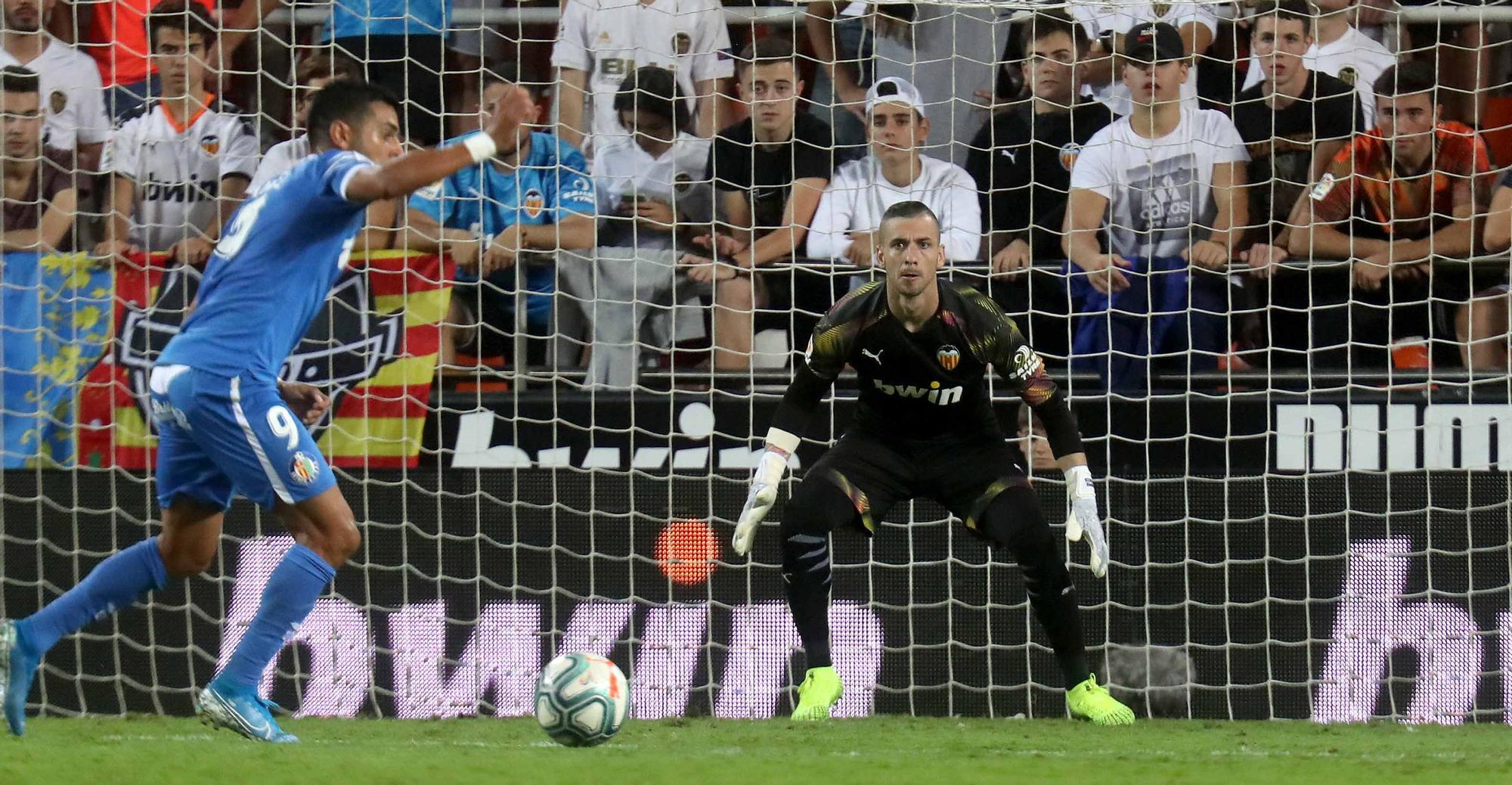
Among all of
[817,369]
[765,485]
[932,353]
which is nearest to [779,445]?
[765,485]

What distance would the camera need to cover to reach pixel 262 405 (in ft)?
15.3

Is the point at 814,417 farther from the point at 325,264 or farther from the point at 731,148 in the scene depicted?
the point at 325,264

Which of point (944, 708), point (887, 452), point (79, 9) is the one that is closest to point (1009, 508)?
point (887, 452)

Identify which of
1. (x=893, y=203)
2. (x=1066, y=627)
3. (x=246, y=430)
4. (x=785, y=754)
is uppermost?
(x=893, y=203)

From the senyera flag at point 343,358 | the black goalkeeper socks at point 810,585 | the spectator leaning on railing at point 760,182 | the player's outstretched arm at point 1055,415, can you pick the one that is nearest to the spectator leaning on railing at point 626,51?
the spectator leaning on railing at point 760,182

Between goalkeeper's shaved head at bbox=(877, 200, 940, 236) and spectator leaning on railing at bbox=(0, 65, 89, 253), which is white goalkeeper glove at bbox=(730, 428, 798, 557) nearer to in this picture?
goalkeeper's shaved head at bbox=(877, 200, 940, 236)

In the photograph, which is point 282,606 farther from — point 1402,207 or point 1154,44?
point 1402,207

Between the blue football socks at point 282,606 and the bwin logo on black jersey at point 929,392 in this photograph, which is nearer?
the blue football socks at point 282,606

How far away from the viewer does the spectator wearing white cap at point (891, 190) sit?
711cm

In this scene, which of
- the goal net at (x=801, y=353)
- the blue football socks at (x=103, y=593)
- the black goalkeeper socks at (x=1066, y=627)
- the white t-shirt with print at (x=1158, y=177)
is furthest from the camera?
the white t-shirt with print at (x=1158, y=177)

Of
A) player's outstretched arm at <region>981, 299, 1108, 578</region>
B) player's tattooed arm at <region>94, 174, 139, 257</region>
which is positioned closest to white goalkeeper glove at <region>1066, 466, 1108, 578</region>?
player's outstretched arm at <region>981, 299, 1108, 578</region>

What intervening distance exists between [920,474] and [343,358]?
2.55 metres

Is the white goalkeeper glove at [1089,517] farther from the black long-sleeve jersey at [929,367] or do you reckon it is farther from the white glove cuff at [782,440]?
the white glove cuff at [782,440]

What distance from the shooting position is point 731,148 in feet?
23.8
